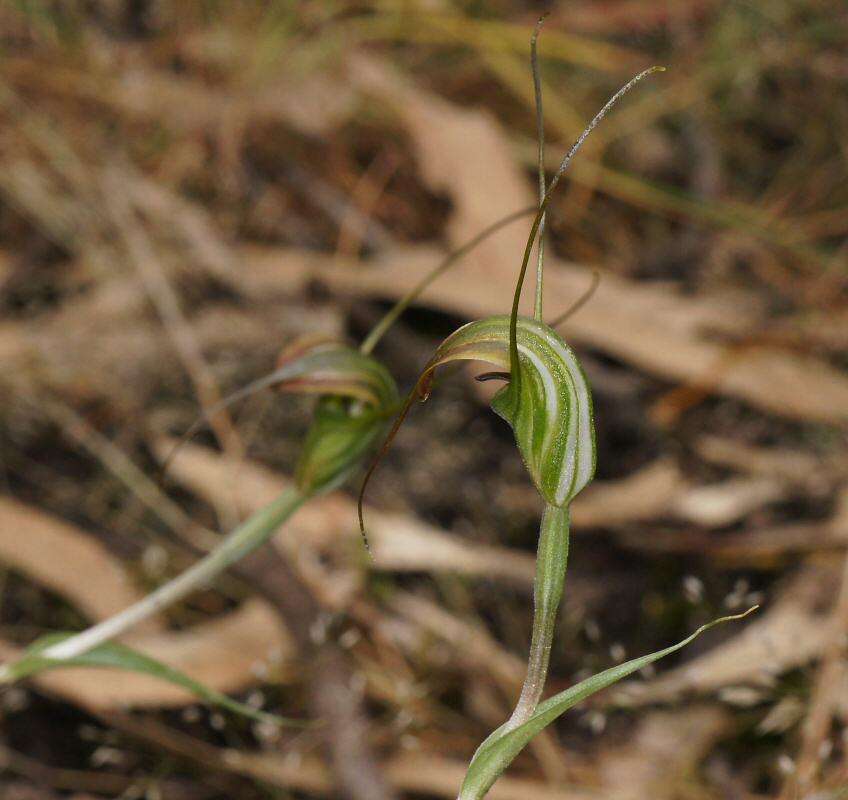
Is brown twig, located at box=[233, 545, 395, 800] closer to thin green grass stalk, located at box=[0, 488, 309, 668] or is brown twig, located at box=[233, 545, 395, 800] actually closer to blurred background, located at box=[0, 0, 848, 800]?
blurred background, located at box=[0, 0, 848, 800]

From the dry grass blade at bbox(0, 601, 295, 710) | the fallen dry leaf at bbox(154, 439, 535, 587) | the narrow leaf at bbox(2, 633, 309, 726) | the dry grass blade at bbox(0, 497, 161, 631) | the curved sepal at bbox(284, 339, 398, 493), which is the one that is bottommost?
the dry grass blade at bbox(0, 601, 295, 710)

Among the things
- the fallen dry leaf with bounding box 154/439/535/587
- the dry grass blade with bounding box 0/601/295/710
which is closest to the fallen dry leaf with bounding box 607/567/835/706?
the fallen dry leaf with bounding box 154/439/535/587

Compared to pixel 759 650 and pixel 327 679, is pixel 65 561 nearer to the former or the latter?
pixel 327 679

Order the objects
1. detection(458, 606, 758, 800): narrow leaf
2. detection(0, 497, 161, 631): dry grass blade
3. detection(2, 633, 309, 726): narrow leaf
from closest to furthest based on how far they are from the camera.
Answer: detection(458, 606, 758, 800): narrow leaf
detection(2, 633, 309, 726): narrow leaf
detection(0, 497, 161, 631): dry grass blade

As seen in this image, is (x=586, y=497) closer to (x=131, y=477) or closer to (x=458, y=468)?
(x=458, y=468)

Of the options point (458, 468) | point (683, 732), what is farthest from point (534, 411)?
point (458, 468)

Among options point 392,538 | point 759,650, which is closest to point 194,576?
point 392,538
